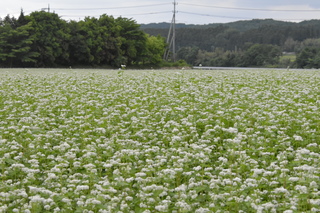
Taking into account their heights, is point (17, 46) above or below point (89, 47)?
below

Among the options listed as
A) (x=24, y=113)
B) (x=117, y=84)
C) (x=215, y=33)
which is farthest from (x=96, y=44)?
(x=215, y=33)

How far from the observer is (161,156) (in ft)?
27.0

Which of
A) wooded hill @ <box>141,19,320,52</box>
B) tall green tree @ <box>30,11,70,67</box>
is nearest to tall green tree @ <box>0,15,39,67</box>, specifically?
tall green tree @ <box>30,11,70,67</box>

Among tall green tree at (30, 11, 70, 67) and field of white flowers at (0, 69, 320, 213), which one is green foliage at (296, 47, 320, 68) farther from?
field of white flowers at (0, 69, 320, 213)

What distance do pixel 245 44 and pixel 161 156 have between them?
122136 millimetres

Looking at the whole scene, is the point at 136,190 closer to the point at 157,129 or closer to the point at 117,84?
the point at 157,129

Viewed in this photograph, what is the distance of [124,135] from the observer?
10.3 meters

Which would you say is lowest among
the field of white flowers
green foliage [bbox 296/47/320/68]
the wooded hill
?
the field of white flowers

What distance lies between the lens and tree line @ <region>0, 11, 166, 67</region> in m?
57.3

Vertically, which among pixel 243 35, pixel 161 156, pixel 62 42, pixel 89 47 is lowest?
pixel 161 156

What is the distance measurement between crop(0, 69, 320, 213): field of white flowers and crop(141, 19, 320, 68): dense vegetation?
7946cm

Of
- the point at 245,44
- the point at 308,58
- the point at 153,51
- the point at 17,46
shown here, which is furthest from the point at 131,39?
the point at 245,44

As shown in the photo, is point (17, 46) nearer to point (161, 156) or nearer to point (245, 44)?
point (161, 156)

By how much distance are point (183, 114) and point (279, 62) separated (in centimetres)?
8351
